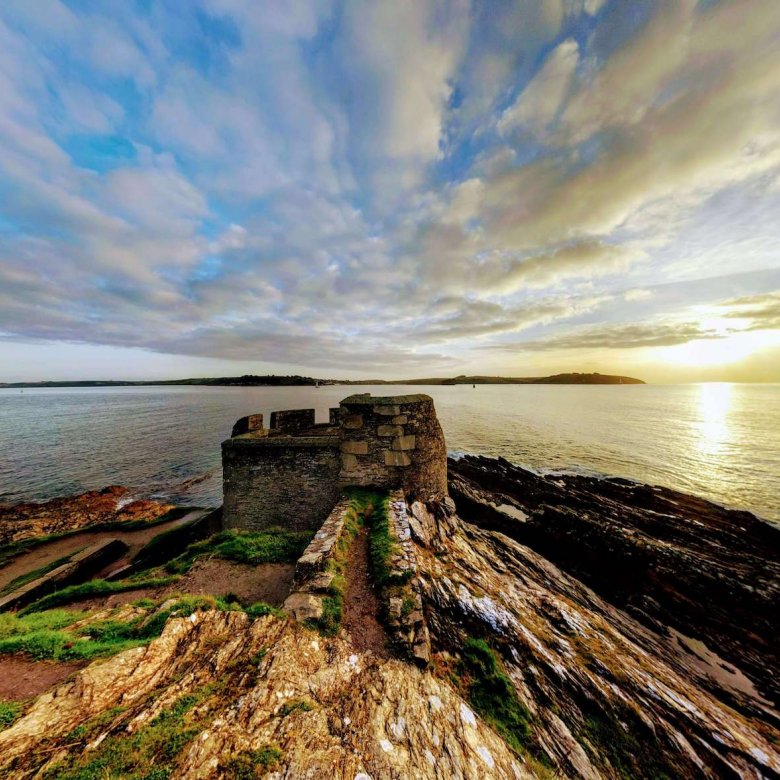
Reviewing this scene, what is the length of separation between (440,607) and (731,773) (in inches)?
177

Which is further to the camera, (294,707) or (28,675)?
(28,675)

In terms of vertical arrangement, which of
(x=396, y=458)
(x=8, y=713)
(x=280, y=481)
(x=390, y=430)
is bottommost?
(x=280, y=481)

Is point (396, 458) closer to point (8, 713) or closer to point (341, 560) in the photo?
point (341, 560)

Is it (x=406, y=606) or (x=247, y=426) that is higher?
(x=247, y=426)

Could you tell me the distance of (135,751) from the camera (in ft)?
8.74

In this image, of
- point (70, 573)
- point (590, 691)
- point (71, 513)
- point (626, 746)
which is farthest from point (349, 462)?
point (71, 513)

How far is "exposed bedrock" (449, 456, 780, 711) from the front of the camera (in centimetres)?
970

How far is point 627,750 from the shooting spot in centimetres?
438

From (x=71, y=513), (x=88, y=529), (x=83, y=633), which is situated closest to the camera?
(x=83, y=633)

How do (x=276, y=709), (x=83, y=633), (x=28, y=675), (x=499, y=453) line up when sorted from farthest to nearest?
(x=499, y=453) < (x=83, y=633) < (x=28, y=675) < (x=276, y=709)

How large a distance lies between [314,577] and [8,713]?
377 centimetres

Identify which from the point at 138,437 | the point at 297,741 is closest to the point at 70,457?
the point at 138,437

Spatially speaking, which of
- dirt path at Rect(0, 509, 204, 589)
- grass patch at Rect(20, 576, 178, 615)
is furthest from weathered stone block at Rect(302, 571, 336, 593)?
dirt path at Rect(0, 509, 204, 589)

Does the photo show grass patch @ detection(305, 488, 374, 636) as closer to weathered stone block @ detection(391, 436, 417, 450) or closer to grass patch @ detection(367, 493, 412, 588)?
grass patch @ detection(367, 493, 412, 588)
